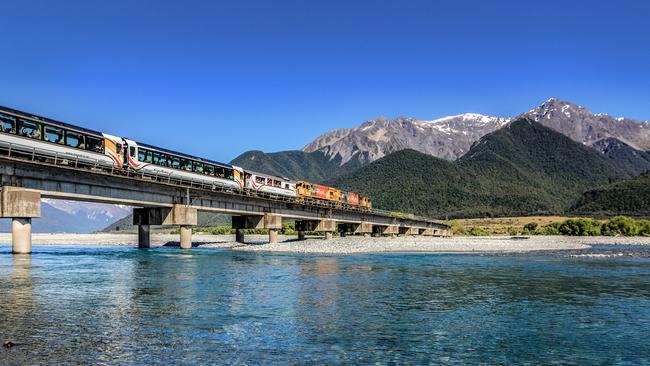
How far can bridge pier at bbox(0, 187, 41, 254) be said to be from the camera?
42250 mm

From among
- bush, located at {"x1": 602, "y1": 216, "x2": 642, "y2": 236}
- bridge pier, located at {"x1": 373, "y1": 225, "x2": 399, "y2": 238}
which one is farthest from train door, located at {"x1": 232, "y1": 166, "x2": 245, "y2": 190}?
bush, located at {"x1": 602, "y1": 216, "x2": 642, "y2": 236}

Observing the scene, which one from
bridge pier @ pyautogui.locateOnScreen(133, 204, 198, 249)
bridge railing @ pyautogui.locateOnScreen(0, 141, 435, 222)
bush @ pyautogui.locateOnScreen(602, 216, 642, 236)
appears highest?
bridge railing @ pyautogui.locateOnScreen(0, 141, 435, 222)

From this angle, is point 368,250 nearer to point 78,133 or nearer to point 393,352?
point 78,133

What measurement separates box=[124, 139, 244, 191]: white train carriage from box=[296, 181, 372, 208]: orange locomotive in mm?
19761

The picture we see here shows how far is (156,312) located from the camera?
1980 centimetres

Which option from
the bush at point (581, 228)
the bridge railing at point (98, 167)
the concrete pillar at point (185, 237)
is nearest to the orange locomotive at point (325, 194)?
the bridge railing at point (98, 167)

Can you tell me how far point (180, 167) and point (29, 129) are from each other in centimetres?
2245

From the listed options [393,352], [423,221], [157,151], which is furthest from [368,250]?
[423,221]

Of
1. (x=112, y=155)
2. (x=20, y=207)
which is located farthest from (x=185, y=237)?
(x=20, y=207)

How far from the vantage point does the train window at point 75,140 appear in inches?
1900

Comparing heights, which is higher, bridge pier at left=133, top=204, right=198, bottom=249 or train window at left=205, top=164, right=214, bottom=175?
train window at left=205, top=164, right=214, bottom=175

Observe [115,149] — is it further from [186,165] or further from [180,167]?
[186,165]

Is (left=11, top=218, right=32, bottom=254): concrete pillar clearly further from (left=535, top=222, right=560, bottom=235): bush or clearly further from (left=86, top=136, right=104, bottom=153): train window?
(left=535, top=222, right=560, bottom=235): bush

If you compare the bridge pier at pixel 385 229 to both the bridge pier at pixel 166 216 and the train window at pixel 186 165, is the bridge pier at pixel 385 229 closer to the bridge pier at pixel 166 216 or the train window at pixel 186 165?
the train window at pixel 186 165
